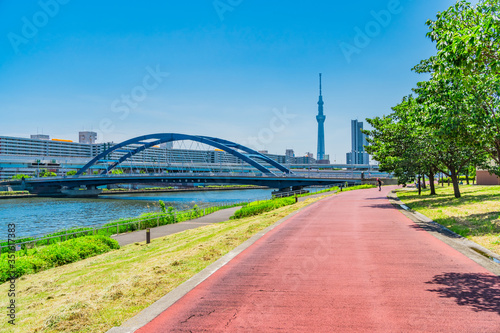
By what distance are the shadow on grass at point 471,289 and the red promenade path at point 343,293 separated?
2 cm

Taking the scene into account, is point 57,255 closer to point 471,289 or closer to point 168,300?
point 168,300

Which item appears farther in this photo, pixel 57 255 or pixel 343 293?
pixel 57 255

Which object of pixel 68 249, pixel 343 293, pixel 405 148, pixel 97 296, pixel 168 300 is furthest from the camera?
pixel 405 148

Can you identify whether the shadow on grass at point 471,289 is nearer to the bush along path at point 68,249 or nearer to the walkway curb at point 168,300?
the walkway curb at point 168,300

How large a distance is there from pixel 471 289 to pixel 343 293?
2538 millimetres

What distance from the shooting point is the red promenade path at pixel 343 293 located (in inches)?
219

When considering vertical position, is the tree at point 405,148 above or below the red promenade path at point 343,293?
above

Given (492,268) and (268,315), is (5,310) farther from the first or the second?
(492,268)

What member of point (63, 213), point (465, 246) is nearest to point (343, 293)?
point (465, 246)

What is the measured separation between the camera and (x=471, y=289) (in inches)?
277

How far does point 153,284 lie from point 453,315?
19.1ft

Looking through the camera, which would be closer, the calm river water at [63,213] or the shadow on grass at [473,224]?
the shadow on grass at [473,224]

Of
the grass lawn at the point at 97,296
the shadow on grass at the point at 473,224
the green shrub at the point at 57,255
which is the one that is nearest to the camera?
the grass lawn at the point at 97,296

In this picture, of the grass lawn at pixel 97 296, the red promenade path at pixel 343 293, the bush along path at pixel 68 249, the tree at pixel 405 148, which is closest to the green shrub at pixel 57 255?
the bush along path at pixel 68 249
